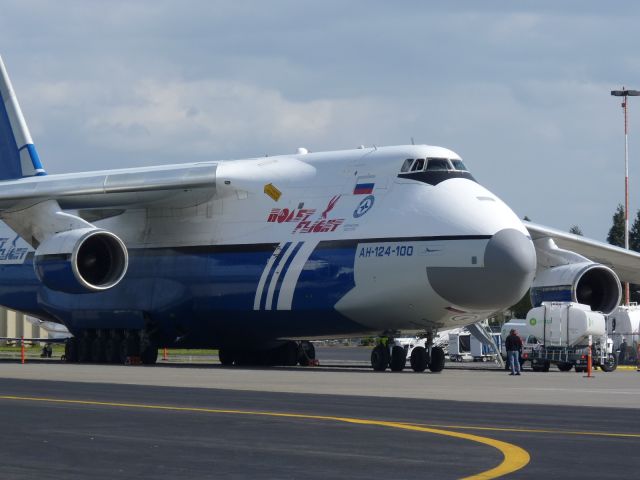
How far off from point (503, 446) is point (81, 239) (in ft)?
74.7

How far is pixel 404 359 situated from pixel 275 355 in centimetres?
611

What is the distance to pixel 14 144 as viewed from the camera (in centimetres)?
4181

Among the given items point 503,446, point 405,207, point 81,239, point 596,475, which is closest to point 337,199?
point 405,207

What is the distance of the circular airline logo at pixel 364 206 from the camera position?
32.4 m

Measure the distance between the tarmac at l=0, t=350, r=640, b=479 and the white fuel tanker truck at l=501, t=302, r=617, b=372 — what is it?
12.2 meters

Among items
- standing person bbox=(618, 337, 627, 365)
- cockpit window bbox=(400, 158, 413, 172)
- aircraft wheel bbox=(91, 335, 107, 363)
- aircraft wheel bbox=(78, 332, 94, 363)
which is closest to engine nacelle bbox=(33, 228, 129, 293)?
aircraft wheel bbox=(91, 335, 107, 363)

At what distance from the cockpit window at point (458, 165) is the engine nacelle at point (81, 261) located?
29.8 feet

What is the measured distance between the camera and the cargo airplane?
103ft

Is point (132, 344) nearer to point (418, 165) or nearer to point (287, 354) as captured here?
point (287, 354)

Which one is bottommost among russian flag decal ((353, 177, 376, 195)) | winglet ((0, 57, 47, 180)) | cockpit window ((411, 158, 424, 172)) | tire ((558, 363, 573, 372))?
tire ((558, 363, 573, 372))

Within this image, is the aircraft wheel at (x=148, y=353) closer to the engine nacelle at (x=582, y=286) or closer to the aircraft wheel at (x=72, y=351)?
the aircraft wheel at (x=72, y=351)

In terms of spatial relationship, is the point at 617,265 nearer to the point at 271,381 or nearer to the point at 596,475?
the point at 271,381

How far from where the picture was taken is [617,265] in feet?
137

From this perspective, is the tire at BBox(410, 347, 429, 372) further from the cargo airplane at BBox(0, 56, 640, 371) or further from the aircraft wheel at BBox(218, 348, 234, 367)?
the aircraft wheel at BBox(218, 348, 234, 367)
